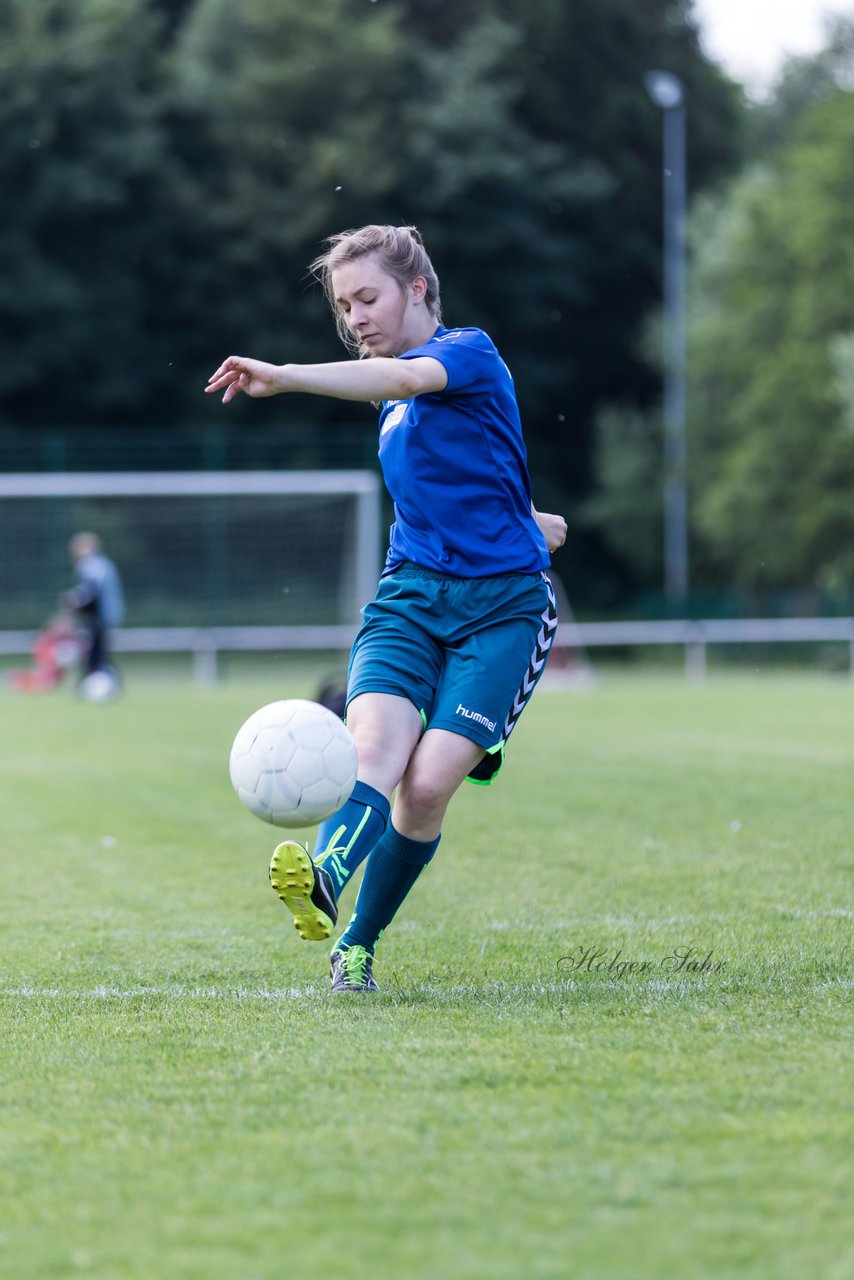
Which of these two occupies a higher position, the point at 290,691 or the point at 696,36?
the point at 696,36

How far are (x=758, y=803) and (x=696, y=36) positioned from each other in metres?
38.9

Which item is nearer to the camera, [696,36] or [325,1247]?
[325,1247]

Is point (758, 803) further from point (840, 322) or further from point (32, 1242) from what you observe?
point (840, 322)

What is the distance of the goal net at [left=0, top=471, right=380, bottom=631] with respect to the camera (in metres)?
26.8

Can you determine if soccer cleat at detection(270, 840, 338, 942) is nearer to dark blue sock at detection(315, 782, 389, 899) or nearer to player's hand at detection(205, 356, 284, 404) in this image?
dark blue sock at detection(315, 782, 389, 899)

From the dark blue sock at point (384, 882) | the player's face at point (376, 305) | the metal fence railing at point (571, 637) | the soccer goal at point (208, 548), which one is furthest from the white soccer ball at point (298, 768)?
the soccer goal at point (208, 548)

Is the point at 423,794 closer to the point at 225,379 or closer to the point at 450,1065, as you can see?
the point at 450,1065

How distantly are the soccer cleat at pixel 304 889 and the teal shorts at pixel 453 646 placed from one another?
0.58 meters

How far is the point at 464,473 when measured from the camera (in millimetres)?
4715

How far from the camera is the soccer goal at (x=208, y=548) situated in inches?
1045

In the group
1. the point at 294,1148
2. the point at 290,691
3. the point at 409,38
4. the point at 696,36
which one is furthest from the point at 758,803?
the point at 696,36

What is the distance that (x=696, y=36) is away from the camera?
45.1m

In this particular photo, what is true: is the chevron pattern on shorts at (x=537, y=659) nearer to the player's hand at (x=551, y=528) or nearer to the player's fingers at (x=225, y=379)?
the player's hand at (x=551, y=528)

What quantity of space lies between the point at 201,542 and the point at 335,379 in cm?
2433
